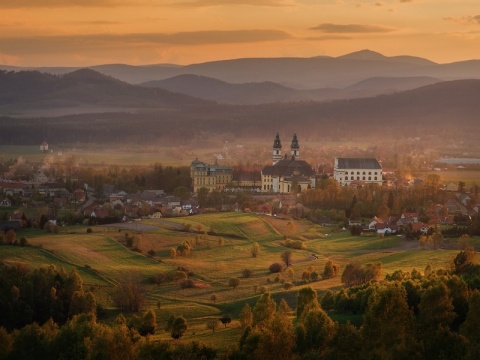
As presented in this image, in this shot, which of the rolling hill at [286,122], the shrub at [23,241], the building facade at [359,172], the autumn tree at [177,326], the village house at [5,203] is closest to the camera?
the autumn tree at [177,326]

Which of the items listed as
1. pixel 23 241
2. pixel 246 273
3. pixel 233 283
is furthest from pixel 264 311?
pixel 23 241

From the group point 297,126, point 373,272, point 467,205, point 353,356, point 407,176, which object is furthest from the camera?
point 297,126

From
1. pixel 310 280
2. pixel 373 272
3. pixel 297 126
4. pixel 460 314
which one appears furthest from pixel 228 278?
pixel 297 126

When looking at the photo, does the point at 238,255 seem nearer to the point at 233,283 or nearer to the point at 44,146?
the point at 233,283

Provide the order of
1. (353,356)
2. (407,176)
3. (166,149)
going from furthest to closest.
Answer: (166,149) → (407,176) → (353,356)

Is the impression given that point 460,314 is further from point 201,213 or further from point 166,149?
point 166,149

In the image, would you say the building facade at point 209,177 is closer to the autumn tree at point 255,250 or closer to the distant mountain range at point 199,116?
the autumn tree at point 255,250

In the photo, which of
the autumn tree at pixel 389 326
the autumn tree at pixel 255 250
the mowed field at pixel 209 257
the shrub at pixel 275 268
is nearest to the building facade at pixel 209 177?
the mowed field at pixel 209 257
